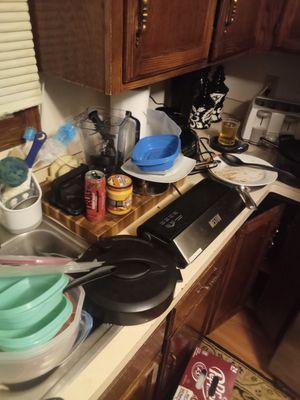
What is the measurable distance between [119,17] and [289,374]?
1.56m

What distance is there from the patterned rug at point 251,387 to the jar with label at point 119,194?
110 centimetres

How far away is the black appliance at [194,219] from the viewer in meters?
0.81

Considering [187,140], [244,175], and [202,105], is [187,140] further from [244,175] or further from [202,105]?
[202,105]

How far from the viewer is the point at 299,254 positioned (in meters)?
1.33

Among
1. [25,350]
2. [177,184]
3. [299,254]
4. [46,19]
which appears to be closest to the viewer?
[25,350]

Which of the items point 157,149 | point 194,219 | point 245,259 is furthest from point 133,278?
point 245,259

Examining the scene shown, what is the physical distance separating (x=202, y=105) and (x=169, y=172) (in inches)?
27.3

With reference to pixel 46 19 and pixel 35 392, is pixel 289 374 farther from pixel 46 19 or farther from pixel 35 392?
pixel 46 19

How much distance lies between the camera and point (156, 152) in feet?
3.31

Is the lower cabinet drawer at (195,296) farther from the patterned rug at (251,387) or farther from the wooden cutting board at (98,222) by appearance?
the patterned rug at (251,387)

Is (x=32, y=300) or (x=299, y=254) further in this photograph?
(x=299, y=254)

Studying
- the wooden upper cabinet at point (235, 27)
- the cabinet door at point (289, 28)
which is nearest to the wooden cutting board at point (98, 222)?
the wooden upper cabinet at point (235, 27)

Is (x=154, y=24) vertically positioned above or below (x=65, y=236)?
above

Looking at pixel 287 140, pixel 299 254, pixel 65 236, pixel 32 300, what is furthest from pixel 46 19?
pixel 299 254
